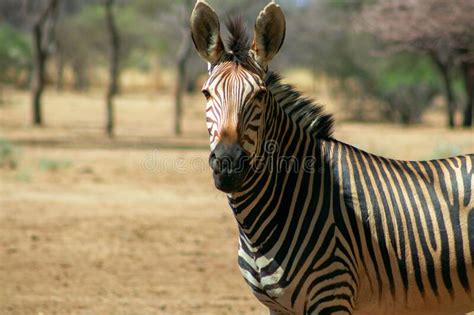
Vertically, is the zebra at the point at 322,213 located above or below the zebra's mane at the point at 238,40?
below

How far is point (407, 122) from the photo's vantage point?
32000 millimetres

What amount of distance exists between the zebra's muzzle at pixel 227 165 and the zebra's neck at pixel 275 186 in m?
0.32

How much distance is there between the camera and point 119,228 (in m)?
10.3

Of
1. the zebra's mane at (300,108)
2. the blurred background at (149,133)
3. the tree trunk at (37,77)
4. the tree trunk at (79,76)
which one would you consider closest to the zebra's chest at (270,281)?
the zebra's mane at (300,108)

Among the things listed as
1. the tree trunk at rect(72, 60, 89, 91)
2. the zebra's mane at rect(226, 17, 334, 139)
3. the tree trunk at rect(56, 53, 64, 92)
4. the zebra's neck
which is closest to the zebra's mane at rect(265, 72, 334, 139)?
the zebra's mane at rect(226, 17, 334, 139)

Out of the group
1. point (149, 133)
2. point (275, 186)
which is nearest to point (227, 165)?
point (275, 186)

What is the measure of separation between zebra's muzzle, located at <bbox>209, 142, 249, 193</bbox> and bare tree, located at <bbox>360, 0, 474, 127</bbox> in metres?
20.0

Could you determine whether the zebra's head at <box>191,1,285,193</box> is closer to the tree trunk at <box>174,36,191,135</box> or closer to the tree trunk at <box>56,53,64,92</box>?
the tree trunk at <box>174,36,191,135</box>

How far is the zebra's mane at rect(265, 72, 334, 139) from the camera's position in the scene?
13.8 ft

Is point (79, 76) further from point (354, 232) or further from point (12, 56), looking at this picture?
point (354, 232)

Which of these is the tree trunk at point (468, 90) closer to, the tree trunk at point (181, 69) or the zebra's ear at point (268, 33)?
the tree trunk at point (181, 69)

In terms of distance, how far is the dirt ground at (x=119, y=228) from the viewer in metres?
7.05

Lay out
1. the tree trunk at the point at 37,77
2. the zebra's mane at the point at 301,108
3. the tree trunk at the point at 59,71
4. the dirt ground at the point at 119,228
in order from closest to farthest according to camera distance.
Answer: the zebra's mane at the point at 301,108 → the dirt ground at the point at 119,228 → the tree trunk at the point at 37,77 → the tree trunk at the point at 59,71

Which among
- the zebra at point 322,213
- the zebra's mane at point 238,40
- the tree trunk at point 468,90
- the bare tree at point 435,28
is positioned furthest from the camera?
the tree trunk at point 468,90
